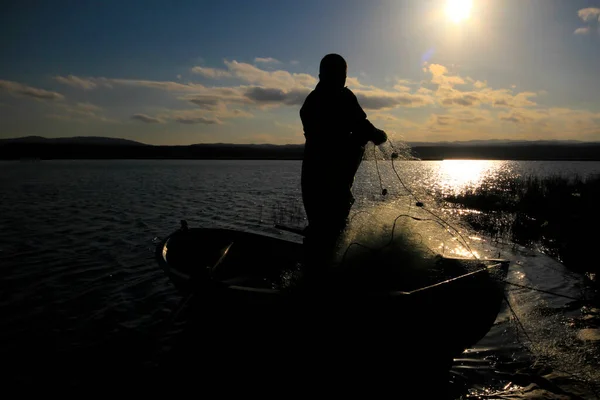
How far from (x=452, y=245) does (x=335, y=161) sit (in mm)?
3632

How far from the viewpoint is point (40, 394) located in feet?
17.0

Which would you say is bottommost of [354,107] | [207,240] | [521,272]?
[521,272]

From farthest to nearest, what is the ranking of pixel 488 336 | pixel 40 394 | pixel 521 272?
pixel 521 272 < pixel 488 336 < pixel 40 394

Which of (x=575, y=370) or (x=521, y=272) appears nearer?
(x=575, y=370)

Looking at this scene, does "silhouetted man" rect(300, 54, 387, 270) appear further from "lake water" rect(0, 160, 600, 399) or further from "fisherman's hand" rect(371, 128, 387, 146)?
"lake water" rect(0, 160, 600, 399)

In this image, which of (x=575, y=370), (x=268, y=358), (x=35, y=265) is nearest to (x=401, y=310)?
(x=268, y=358)

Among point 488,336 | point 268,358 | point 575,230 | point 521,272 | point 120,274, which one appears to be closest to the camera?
point 268,358

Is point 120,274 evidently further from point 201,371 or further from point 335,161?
point 335,161

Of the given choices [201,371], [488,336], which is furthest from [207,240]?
[488,336]

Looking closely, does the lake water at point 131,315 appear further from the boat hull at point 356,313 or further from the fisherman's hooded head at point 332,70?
the fisherman's hooded head at point 332,70

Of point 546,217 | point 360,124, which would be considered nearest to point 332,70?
point 360,124

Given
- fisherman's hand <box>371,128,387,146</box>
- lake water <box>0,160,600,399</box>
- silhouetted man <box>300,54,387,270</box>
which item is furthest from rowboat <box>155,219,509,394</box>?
fisherman's hand <box>371,128,387,146</box>

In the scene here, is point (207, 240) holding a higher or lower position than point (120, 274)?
higher

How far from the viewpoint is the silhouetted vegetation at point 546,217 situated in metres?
13.0
